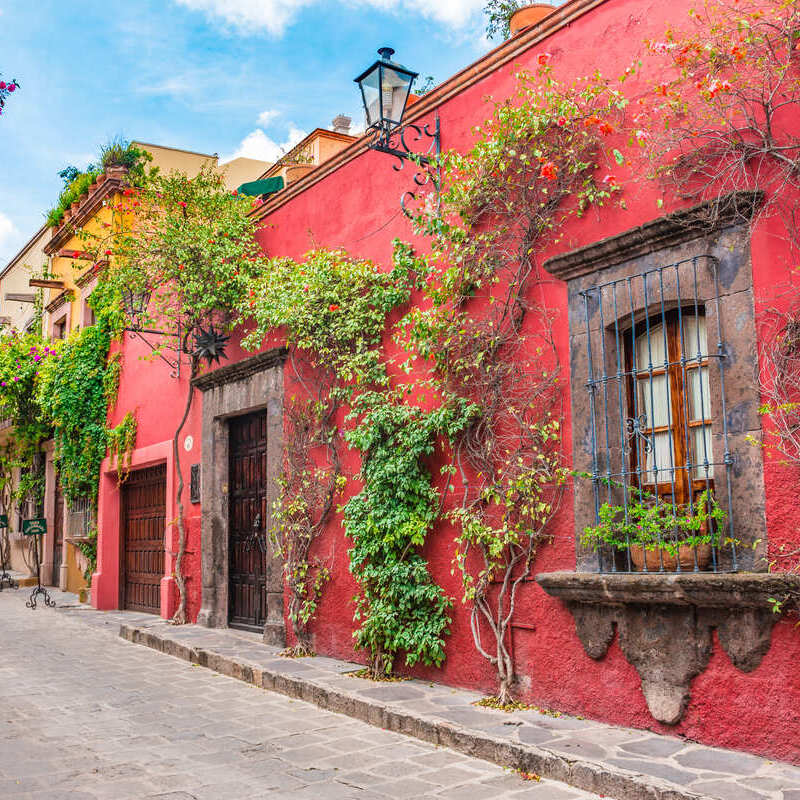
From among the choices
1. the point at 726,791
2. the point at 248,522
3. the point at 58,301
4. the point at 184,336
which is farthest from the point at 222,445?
the point at 58,301

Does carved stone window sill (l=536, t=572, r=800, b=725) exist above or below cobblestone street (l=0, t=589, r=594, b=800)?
above

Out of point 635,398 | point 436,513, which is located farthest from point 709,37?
point 436,513

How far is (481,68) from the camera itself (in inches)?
275

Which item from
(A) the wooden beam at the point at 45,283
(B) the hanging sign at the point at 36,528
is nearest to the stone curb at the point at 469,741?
(B) the hanging sign at the point at 36,528

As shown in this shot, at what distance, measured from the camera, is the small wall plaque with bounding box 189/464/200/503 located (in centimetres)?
1087

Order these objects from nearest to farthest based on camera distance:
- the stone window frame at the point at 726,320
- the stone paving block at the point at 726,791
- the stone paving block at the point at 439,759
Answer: the stone paving block at the point at 726,791, the stone window frame at the point at 726,320, the stone paving block at the point at 439,759

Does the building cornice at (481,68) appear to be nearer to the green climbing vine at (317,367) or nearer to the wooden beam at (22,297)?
the green climbing vine at (317,367)

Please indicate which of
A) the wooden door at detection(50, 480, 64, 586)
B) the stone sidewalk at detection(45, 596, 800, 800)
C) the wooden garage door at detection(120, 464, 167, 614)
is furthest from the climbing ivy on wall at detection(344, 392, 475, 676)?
the wooden door at detection(50, 480, 64, 586)

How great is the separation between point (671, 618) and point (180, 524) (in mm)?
7457

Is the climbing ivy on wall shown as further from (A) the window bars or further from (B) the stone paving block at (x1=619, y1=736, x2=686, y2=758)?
(B) the stone paving block at (x1=619, y1=736, x2=686, y2=758)

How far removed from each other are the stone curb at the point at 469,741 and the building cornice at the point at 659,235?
3045 mm

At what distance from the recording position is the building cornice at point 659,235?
4980 millimetres

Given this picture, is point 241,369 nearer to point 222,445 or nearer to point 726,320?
point 222,445

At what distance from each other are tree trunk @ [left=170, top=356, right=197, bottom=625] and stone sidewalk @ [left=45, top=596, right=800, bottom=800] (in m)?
2.96
